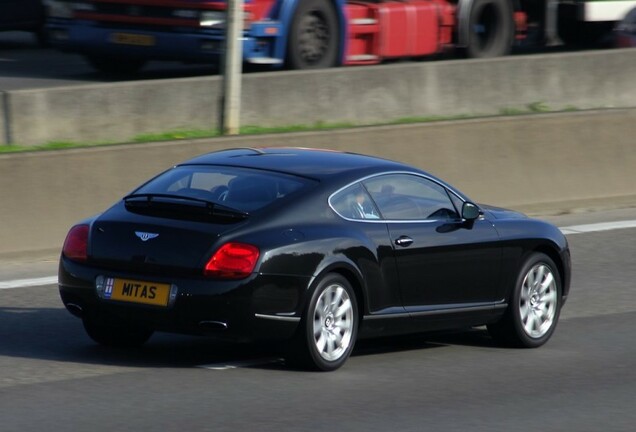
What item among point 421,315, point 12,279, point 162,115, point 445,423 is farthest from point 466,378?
point 162,115

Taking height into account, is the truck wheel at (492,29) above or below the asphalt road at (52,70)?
above

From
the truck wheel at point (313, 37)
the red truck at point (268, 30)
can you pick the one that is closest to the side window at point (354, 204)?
the red truck at point (268, 30)

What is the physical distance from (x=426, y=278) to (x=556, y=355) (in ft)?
3.82

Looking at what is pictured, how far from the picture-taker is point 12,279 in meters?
11.9

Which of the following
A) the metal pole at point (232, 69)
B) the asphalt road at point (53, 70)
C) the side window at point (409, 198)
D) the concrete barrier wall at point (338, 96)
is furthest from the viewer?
the asphalt road at point (53, 70)

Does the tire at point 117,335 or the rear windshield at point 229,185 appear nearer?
the rear windshield at point 229,185

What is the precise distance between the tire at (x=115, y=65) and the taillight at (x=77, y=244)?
12893 millimetres

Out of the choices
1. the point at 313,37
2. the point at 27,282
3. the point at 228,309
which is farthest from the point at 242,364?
the point at 313,37

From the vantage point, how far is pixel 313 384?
8.30m

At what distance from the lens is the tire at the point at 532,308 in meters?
9.98

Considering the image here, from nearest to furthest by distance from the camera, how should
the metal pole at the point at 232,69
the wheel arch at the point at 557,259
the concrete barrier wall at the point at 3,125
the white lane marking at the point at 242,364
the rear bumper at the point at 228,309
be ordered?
the rear bumper at the point at 228,309 → the white lane marking at the point at 242,364 → the wheel arch at the point at 557,259 → the concrete barrier wall at the point at 3,125 → the metal pole at the point at 232,69

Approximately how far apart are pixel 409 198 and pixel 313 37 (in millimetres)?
10735

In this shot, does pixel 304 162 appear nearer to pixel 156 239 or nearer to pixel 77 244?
pixel 156 239

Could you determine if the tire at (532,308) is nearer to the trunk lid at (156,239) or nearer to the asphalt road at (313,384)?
the asphalt road at (313,384)
